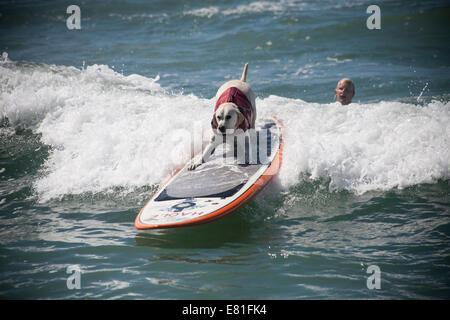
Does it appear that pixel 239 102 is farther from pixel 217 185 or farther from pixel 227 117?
pixel 217 185

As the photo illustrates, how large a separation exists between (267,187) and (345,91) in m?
3.14

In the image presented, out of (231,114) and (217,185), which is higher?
(231,114)

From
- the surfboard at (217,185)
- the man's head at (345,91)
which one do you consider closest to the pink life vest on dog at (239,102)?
the surfboard at (217,185)

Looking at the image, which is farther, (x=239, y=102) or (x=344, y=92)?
(x=344, y=92)

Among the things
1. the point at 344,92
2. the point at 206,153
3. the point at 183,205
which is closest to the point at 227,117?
the point at 206,153

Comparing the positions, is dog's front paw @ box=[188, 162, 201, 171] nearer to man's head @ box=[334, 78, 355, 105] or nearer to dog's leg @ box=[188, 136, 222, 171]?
dog's leg @ box=[188, 136, 222, 171]

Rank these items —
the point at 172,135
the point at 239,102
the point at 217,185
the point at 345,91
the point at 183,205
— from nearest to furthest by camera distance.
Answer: the point at 183,205, the point at 217,185, the point at 239,102, the point at 172,135, the point at 345,91

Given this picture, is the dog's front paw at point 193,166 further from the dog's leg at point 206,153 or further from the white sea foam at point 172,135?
the white sea foam at point 172,135

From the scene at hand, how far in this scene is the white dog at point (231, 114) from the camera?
5.94 meters

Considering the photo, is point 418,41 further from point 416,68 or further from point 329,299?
point 329,299

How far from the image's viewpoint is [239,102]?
6.23m

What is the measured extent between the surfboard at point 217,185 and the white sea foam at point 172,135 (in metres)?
0.36
